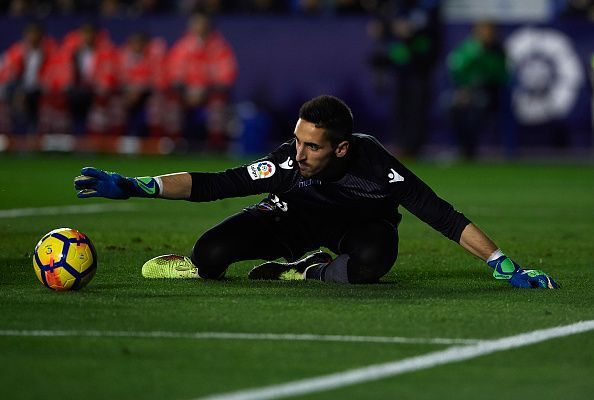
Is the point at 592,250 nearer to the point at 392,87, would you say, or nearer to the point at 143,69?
the point at 392,87

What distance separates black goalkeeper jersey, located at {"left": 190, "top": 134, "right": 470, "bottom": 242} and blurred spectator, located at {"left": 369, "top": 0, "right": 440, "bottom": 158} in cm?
1638

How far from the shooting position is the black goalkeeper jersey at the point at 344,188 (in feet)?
29.1

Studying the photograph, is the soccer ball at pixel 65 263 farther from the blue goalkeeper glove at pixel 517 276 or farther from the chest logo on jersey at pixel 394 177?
the blue goalkeeper glove at pixel 517 276

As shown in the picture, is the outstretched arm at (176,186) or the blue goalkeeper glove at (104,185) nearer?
the blue goalkeeper glove at (104,185)

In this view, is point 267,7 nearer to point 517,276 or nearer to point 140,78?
point 140,78

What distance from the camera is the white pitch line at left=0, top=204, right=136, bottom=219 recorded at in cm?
1504

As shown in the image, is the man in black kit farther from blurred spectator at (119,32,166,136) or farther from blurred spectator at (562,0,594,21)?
blurred spectator at (119,32,166,136)

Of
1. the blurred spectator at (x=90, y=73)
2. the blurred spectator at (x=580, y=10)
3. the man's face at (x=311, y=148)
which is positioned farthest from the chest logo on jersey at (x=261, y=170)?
the blurred spectator at (x=90, y=73)

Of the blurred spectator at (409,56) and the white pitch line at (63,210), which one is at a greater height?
the blurred spectator at (409,56)

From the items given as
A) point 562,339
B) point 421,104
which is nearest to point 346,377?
point 562,339

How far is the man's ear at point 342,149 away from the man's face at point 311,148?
0.17 feet

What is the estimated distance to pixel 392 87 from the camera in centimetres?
2677

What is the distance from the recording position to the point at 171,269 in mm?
9594

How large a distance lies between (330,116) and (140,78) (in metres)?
19.8
